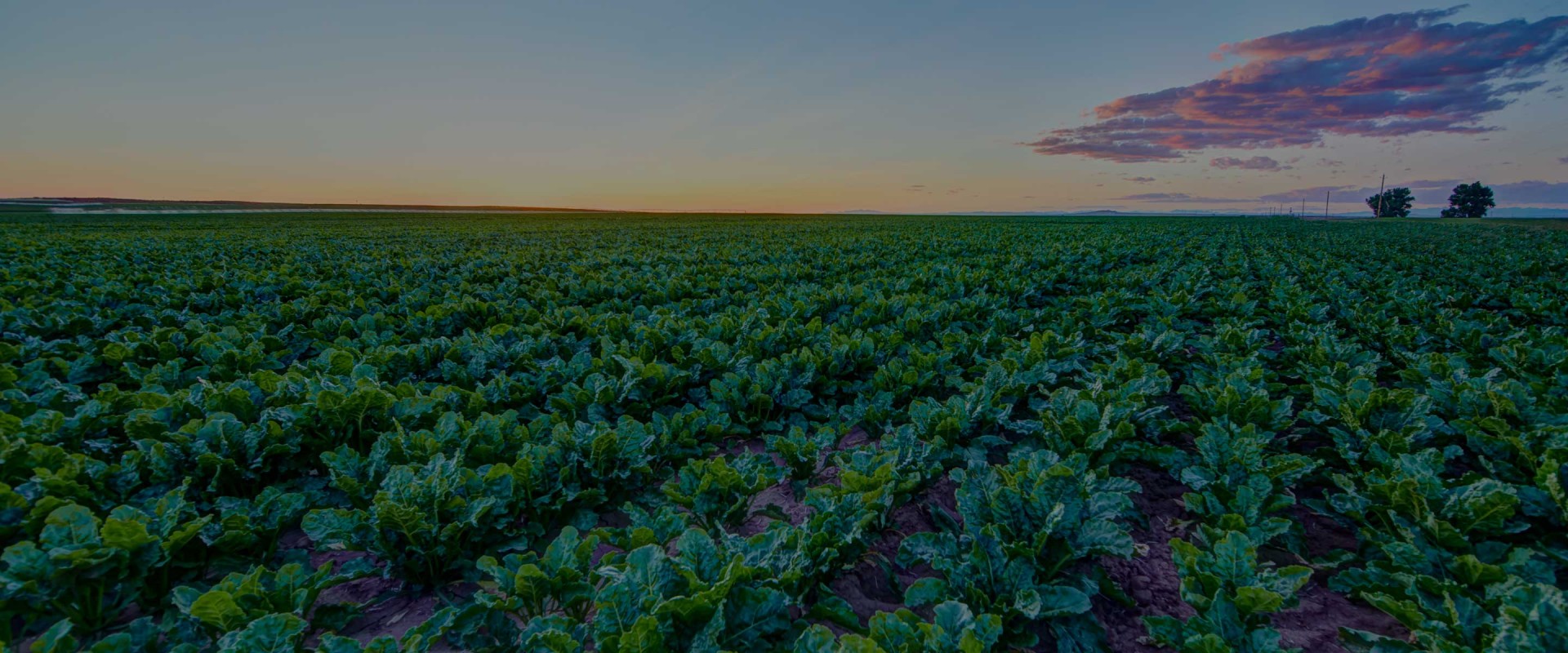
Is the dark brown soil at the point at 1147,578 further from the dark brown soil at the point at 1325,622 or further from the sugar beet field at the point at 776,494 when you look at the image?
the dark brown soil at the point at 1325,622

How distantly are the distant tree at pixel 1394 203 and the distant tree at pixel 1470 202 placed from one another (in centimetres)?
591

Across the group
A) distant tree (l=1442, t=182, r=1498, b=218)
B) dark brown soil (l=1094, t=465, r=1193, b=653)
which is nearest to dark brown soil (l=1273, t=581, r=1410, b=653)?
dark brown soil (l=1094, t=465, r=1193, b=653)

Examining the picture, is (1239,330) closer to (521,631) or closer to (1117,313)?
(1117,313)

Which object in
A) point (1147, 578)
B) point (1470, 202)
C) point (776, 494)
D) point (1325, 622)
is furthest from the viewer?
point (1470, 202)

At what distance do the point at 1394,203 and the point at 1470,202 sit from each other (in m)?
10.4

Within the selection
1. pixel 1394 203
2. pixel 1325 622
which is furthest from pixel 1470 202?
pixel 1325 622

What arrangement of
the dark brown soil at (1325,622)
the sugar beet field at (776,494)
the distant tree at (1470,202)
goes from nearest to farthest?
the sugar beet field at (776,494), the dark brown soil at (1325,622), the distant tree at (1470,202)

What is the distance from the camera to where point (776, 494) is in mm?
4211

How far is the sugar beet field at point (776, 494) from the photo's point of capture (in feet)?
8.21

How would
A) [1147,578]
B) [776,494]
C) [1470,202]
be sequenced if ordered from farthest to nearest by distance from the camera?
[1470,202]
[776,494]
[1147,578]

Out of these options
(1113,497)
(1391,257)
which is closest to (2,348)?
(1113,497)

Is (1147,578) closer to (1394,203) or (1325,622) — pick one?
(1325,622)

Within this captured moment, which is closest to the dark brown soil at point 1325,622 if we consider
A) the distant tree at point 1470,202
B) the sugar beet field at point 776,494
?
the sugar beet field at point 776,494

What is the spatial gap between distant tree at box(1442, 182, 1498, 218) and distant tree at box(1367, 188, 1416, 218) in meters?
5.91
